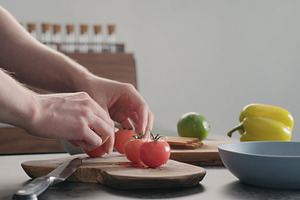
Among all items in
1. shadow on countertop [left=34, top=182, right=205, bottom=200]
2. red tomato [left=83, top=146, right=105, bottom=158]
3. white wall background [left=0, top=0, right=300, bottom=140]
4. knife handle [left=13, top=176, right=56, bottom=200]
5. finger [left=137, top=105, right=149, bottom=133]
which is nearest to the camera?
knife handle [left=13, top=176, right=56, bottom=200]

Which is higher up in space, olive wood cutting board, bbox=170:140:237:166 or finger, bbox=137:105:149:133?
finger, bbox=137:105:149:133

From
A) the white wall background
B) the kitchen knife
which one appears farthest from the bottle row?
the kitchen knife

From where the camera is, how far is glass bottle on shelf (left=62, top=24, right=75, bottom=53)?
4.97m

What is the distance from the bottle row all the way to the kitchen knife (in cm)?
423

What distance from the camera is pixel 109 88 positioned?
995mm

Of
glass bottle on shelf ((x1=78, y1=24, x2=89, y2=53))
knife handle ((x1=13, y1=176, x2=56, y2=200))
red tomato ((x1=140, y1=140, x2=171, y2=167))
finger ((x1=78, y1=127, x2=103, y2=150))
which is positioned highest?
glass bottle on shelf ((x1=78, y1=24, x2=89, y2=53))

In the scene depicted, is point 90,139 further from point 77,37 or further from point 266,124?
point 77,37

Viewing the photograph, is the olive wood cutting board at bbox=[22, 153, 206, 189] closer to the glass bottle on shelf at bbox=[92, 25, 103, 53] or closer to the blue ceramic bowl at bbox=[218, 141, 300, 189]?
the blue ceramic bowl at bbox=[218, 141, 300, 189]

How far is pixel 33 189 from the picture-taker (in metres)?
0.48

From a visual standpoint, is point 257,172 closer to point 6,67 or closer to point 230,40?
point 6,67

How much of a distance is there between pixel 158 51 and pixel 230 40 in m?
1.10

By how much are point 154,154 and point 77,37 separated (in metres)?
4.95

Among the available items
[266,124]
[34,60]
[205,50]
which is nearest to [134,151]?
[34,60]

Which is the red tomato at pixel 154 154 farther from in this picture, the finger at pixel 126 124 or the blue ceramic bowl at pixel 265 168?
the finger at pixel 126 124
